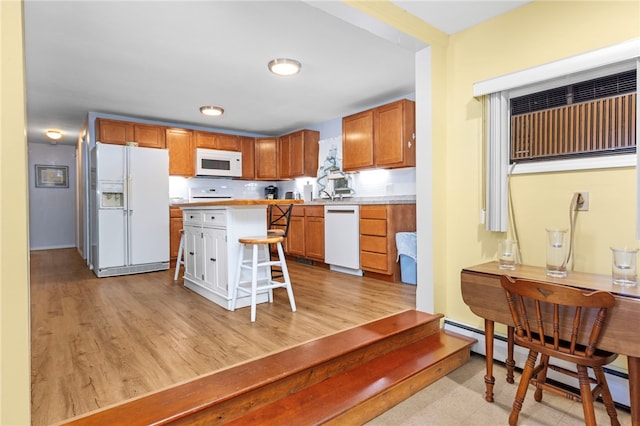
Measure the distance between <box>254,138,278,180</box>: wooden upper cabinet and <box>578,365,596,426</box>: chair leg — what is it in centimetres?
525

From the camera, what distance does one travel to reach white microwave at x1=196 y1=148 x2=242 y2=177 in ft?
17.8

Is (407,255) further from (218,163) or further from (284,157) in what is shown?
(218,163)

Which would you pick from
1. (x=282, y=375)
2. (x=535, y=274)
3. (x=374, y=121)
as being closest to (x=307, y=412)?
(x=282, y=375)

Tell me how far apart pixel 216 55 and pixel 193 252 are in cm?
188

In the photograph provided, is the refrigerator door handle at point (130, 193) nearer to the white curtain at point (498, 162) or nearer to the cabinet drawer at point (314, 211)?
the cabinet drawer at point (314, 211)

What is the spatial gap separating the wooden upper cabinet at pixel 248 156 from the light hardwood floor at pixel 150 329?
2.59 meters

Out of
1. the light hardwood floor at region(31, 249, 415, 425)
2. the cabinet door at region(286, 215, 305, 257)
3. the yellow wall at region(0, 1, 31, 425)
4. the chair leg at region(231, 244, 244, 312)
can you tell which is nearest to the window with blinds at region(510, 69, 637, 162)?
the light hardwood floor at region(31, 249, 415, 425)

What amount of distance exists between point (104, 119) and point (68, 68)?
1.48 metres

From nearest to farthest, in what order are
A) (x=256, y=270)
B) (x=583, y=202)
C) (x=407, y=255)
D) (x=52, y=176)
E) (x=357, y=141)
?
1. (x=583, y=202)
2. (x=256, y=270)
3. (x=407, y=255)
4. (x=357, y=141)
5. (x=52, y=176)

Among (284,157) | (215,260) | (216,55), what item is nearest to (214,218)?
(215,260)

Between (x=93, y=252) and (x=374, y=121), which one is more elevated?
(x=374, y=121)

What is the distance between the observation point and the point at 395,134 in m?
4.07

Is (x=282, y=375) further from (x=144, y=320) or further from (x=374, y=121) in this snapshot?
(x=374, y=121)

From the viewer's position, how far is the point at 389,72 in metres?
3.49
